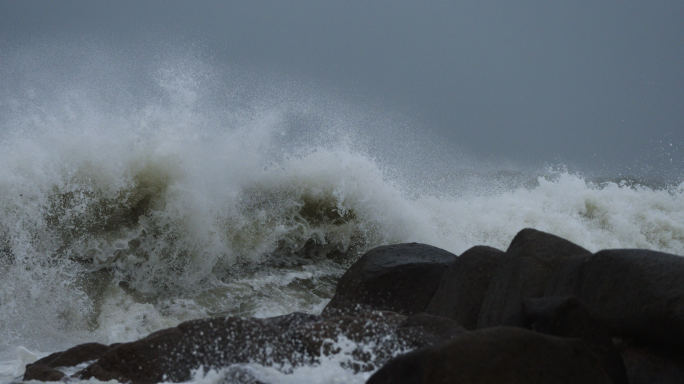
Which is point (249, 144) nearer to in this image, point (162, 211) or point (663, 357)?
point (162, 211)

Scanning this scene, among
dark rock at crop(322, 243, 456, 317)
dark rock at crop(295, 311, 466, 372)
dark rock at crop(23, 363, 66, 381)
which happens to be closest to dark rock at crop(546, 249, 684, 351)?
dark rock at crop(295, 311, 466, 372)

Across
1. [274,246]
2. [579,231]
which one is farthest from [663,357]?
[579,231]

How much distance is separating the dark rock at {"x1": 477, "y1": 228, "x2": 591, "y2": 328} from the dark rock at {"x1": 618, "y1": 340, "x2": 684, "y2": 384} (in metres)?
0.52

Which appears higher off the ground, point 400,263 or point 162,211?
point 162,211

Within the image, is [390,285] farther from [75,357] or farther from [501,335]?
[501,335]

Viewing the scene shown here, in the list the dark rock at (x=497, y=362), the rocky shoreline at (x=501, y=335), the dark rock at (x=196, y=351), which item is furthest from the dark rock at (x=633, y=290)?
the dark rock at (x=196, y=351)

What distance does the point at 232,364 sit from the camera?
2.60m

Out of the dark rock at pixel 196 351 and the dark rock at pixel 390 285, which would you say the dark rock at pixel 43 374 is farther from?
the dark rock at pixel 390 285

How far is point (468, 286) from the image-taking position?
3529 mm

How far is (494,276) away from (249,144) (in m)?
5.43

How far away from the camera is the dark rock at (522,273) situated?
119 inches

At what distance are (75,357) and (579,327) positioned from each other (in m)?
2.68

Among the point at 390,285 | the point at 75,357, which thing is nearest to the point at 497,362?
the point at 75,357

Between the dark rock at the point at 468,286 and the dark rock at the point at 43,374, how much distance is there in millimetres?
2290
